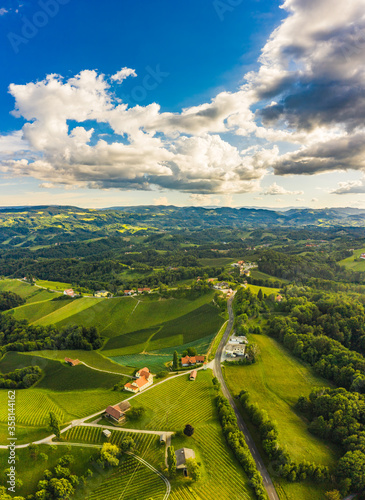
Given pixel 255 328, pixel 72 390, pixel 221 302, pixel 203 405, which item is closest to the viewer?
pixel 203 405

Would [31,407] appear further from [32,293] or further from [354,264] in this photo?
[354,264]

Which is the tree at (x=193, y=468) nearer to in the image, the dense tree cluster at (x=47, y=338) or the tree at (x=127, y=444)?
the tree at (x=127, y=444)

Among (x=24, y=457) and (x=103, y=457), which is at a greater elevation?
(x=103, y=457)

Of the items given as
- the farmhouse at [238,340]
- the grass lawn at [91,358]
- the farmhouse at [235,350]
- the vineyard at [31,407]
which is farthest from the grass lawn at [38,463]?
the farmhouse at [238,340]

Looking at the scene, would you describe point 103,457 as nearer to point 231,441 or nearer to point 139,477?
point 139,477

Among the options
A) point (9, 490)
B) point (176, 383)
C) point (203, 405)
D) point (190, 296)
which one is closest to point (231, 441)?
point (203, 405)

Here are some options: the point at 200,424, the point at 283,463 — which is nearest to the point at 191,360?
the point at 200,424
